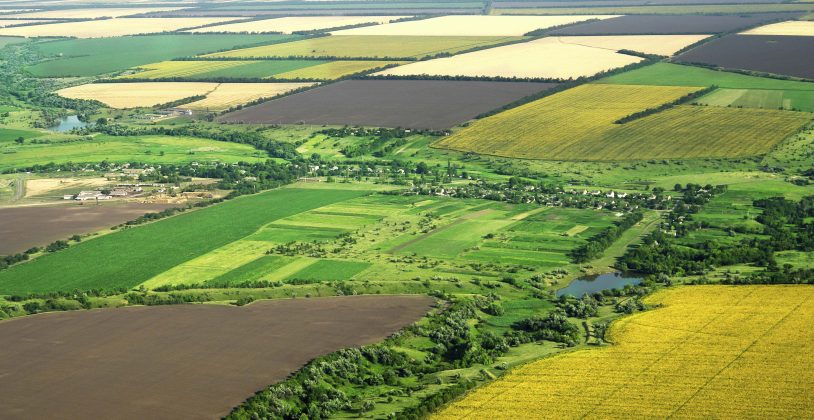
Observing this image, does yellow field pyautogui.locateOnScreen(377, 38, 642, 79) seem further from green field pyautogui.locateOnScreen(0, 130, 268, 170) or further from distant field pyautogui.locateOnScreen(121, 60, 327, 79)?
green field pyautogui.locateOnScreen(0, 130, 268, 170)

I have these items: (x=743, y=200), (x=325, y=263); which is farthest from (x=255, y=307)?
(x=743, y=200)

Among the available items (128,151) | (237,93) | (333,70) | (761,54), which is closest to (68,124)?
(237,93)

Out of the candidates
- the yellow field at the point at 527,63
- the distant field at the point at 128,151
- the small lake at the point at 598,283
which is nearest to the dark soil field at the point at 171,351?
the small lake at the point at 598,283

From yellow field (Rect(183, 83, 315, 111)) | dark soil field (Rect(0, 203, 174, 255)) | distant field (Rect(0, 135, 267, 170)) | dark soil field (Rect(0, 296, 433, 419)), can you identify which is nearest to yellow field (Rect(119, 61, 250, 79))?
yellow field (Rect(183, 83, 315, 111))

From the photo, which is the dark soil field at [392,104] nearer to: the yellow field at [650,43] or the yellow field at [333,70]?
the yellow field at [333,70]

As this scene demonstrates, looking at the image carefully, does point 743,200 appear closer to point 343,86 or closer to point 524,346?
point 524,346

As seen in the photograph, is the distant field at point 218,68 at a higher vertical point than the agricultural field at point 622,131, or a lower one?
higher

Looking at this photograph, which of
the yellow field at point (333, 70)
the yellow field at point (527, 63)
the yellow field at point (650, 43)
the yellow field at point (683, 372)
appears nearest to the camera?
the yellow field at point (683, 372)
